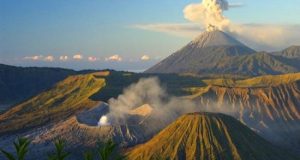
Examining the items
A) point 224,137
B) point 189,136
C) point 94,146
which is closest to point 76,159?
point 94,146

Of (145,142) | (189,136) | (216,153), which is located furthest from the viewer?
(145,142)

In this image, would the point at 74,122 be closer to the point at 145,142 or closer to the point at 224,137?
the point at 145,142

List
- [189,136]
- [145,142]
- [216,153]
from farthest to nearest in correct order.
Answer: [145,142]
[189,136]
[216,153]

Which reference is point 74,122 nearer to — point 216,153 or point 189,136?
point 189,136

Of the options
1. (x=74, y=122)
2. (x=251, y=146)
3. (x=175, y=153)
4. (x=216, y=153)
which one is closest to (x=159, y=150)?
(x=175, y=153)

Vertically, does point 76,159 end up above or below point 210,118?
below

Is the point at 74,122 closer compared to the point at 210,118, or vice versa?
the point at 210,118
